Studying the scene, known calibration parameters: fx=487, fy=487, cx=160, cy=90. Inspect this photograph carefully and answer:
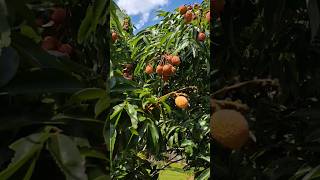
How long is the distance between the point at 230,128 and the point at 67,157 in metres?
0.27

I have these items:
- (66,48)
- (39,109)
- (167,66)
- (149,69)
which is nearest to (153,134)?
(167,66)

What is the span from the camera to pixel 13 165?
25cm

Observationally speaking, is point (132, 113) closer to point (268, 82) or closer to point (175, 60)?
point (268, 82)

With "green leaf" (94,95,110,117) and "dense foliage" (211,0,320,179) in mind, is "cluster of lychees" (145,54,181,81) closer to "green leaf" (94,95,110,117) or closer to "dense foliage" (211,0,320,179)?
"dense foliage" (211,0,320,179)

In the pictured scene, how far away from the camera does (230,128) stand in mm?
494

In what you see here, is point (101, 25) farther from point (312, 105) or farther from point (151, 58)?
point (151, 58)

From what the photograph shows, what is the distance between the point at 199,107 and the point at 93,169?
150cm

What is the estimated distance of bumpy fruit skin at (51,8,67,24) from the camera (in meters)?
0.37

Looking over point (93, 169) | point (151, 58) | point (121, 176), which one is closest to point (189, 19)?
point (151, 58)

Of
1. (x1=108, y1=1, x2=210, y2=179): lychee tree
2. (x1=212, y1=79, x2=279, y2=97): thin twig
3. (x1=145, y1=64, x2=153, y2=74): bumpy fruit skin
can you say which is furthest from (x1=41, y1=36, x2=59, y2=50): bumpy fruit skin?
(x1=145, y1=64, x2=153, y2=74): bumpy fruit skin

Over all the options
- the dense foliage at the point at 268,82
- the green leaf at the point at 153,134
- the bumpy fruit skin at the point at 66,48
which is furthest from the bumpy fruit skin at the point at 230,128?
the green leaf at the point at 153,134

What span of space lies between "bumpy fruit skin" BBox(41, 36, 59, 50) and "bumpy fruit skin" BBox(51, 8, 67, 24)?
0.05 feet

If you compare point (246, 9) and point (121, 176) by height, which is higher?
point (246, 9)

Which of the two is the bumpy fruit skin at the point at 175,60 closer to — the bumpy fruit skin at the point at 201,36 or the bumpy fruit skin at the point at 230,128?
the bumpy fruit skin at the point at 201,36
